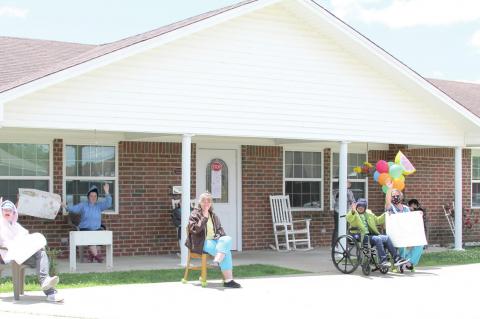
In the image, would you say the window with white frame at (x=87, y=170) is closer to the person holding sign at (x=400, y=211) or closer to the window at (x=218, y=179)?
the window at (x=218, y=179)

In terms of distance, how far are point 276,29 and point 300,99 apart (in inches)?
57.6

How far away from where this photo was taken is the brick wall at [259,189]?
716 inches

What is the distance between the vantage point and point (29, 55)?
16547 millimetres

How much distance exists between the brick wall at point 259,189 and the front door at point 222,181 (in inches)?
9.2

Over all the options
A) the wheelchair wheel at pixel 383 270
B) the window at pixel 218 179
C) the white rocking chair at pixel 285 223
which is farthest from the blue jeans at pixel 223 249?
the white rocking chair at pixel 285 223

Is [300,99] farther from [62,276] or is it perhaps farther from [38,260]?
[38,260]

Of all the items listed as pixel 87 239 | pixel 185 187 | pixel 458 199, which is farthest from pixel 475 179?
pixel 87 239

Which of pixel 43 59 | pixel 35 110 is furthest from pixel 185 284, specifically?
pixel 43 59

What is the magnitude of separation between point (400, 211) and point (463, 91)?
10298 mm

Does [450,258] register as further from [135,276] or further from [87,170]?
[87,170]

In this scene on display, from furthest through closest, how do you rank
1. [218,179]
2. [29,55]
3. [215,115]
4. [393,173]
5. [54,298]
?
[218,179] → [29,55] → [393,173] → [215,115] → [54,298]

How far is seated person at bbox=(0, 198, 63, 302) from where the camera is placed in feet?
33.5

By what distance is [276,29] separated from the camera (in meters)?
15.7

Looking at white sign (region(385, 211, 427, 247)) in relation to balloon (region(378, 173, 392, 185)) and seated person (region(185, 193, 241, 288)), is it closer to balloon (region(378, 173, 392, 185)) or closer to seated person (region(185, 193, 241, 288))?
balloon (region(378, 173, 392, 185))
